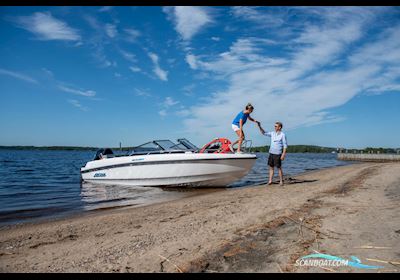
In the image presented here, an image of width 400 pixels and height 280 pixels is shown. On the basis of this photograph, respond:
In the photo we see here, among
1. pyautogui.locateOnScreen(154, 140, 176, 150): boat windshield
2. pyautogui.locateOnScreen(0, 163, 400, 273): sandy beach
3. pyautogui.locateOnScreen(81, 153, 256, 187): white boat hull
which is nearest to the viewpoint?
pyautogui.locateOnScreen(0, 163, 400, 273): sandy beach

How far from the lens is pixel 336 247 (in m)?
3.04

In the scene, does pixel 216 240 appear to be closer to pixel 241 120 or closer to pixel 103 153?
pixel 241 120

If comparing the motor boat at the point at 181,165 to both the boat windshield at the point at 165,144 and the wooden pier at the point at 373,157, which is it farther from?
the wooden pier at the point at 373,157

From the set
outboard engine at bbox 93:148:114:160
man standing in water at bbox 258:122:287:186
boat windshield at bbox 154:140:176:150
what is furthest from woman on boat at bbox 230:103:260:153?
outboard engine at bbox 93:148:114:160

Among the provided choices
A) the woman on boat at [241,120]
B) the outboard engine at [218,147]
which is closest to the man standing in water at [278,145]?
the woman on boat at [241,120]

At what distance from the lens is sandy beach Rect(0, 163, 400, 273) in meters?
2.75

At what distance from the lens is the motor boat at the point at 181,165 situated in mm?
9695

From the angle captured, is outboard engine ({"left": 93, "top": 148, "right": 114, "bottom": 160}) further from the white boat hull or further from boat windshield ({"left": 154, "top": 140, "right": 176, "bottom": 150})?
boat windshield ({"left": 154, "top": 140, "right": 176, "bottom": 150})

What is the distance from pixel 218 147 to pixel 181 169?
5.51ft

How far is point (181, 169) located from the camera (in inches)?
402

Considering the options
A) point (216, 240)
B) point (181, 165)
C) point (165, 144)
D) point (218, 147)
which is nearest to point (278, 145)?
point (218, 147)
